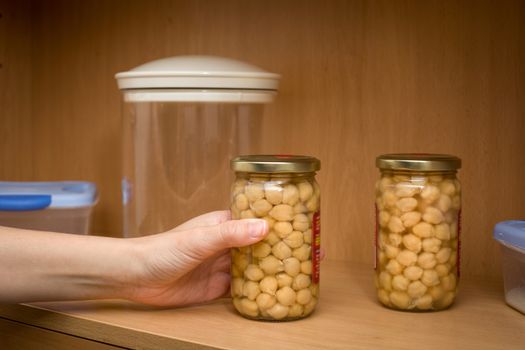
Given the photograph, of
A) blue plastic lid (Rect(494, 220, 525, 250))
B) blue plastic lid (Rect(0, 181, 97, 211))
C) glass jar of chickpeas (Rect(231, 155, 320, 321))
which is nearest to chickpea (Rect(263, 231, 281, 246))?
glass jar of chickpeas (Rect(231, 155, 320, 321))

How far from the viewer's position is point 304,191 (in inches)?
31.5

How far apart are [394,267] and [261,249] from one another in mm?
147

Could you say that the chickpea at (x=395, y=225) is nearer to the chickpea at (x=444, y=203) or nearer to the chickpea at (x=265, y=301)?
the chickpea at (x=444, y=203)

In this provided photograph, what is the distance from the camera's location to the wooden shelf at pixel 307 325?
73 centimetres

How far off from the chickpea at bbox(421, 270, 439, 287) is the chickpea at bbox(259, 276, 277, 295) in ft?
0.52

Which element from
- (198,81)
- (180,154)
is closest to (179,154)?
(180,154)

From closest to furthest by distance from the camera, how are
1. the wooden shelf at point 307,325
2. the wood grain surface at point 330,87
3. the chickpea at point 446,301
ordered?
the wooden shelf at point 307,325, the chickpea at point 446,301, the wood grain surface at point 330,87

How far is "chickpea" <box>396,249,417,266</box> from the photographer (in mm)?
813

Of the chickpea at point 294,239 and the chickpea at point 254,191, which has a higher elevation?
the chickpea at point 254,191

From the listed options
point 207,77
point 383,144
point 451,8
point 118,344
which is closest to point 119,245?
point 118,344

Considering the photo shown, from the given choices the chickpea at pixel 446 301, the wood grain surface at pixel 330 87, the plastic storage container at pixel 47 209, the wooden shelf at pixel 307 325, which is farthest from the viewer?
the plastic storage container at pixel 47 209

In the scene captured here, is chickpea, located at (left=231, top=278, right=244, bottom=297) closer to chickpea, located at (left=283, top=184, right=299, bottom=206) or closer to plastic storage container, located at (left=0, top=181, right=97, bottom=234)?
chickpea, located at (left=283, top=184, right=299, bottom=206)

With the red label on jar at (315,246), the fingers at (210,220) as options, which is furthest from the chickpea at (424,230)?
the fingers at (210,220)

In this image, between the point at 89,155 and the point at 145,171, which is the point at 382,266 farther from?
the point at 89,155
